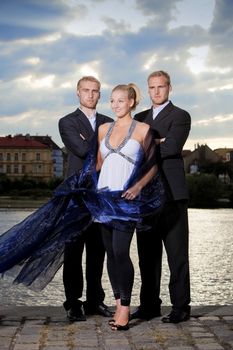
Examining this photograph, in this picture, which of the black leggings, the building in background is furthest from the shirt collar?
the building in background

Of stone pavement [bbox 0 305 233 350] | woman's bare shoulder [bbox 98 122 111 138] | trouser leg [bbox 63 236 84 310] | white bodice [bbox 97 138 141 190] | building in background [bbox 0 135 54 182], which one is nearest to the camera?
stone pavement [bbox 0 305 233 350]

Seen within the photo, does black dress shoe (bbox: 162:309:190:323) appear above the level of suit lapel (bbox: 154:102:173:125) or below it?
below

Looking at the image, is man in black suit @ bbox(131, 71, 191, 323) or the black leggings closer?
the black leggings

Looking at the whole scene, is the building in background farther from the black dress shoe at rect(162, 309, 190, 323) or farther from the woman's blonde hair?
the woman's blonde hair

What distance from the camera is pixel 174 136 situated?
5500 mm

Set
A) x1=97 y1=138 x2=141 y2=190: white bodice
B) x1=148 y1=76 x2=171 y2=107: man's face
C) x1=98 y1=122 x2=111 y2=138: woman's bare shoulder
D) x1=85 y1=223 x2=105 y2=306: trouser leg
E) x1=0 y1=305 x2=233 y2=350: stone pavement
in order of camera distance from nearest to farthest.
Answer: x1=0 y1=305 x2=233 y2=350: stone pavement, x1=97 y1=138 x2=141 y2=190: white bodice, x1=98 y1=122 x2=111 y2=138: woman's bare shoulder, x1=148 y1=76 x2=171 y2=107: man's face, x1=85 y1=223 x2=105 y2=306: trouser leg

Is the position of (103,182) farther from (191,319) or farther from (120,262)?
(191,319)

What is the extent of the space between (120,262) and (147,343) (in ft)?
2.22

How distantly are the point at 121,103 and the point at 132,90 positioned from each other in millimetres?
136

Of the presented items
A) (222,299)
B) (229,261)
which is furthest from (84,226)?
(229,261)

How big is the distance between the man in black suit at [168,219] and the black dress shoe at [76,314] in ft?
1.45

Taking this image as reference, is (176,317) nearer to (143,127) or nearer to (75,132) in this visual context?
(143,127)

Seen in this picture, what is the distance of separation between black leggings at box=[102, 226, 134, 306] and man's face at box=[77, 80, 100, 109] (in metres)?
1.07

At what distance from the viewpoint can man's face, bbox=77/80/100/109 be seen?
5531 millimetres
